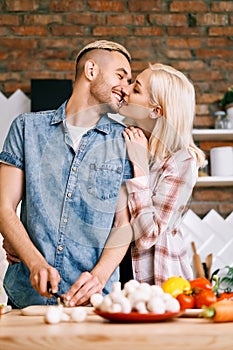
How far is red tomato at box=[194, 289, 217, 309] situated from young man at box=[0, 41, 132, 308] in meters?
0.33

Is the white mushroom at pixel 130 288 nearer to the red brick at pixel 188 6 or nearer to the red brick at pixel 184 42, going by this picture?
the red brick at pixel 184 42

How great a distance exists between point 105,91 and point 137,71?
1.83 meters

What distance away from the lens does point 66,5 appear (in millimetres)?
4023

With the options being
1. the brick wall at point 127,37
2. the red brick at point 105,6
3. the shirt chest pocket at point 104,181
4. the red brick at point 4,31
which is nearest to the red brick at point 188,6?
the brick wall at point 127,37

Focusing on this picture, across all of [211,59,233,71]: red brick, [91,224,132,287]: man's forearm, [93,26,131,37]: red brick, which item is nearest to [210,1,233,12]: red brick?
[211,59,233,71]: red brick

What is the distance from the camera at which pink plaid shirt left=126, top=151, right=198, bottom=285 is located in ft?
6.49

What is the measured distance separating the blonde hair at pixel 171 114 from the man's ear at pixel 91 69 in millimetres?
213

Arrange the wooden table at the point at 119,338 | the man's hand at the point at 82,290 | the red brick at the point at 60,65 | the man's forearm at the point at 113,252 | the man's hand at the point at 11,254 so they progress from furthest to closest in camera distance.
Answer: the red brick at the point at 60,65
the man's hand at the point at 11,254
the man's forearm at the point at 113,252
the man's hand at the point at 82,290
the wooden table at the point at 119,338

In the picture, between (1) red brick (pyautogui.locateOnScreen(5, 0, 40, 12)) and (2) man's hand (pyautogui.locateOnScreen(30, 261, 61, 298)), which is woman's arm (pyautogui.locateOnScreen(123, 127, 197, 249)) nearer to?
(2) man's hand (pyautogui.locateOnScreen(30, 261, 61, 298))

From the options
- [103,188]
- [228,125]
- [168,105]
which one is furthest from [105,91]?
[228,125]

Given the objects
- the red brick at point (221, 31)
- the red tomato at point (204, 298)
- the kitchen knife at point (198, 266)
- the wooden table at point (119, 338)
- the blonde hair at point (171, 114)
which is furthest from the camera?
the red brick at point (221, 31)

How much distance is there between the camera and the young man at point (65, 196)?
1879mm

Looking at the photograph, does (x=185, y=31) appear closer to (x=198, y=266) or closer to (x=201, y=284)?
(x=198, y=266)

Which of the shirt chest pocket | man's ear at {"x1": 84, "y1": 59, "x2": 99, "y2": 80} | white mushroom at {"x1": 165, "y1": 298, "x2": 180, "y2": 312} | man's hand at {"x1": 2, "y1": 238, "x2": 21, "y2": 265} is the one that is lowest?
man's hand at {"x1": 2, "y1": 238, "x2": 21, "y2": 265}
